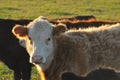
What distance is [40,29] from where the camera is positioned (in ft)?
23.3

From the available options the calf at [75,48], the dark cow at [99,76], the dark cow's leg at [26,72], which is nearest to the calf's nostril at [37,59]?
the calf at [75,48]

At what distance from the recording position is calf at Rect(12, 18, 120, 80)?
721 centimetres

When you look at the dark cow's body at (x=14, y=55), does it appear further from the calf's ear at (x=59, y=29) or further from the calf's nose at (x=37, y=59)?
the calf's nose at (x=37, y=59)

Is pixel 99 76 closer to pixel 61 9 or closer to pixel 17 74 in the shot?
pixel 17 74

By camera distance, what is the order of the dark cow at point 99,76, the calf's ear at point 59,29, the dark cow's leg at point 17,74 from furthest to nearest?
the dark cow's leg at point 17,74 < the dark cow at point 99,76 < the calf's ear at point 59,29

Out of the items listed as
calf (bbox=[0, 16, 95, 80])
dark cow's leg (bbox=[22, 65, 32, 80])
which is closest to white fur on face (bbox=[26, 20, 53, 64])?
calf (bbox=[0, 16, 95, 80])

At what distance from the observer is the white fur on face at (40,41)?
22.1 feet

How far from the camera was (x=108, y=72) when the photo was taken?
855 cm

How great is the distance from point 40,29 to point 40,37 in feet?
0.60

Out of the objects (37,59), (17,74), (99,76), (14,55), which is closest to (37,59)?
(37,59)

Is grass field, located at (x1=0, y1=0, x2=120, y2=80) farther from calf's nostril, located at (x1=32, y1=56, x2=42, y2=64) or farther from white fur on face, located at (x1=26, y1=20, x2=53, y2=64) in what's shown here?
calf's nostril, located at (x1=32, y1=56, x2=42, y2=64)

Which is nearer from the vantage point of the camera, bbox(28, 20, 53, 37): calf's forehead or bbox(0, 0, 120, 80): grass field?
bbox(28, 20, 53, 37): calf's forehead

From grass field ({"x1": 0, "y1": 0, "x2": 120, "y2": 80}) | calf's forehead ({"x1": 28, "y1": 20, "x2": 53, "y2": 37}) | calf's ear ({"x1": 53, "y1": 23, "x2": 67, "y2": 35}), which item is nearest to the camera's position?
calf's forehead ({"x1": 28, "y1": 20, "x2": 53, "y2": 37})

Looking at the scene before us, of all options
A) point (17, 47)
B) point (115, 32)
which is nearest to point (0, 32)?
point (17, 47)
